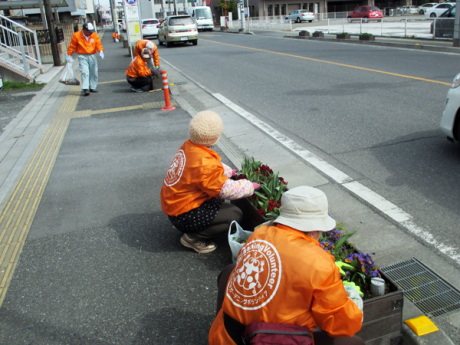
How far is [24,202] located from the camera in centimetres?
496

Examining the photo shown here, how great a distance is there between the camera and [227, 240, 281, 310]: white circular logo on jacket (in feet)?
6.24

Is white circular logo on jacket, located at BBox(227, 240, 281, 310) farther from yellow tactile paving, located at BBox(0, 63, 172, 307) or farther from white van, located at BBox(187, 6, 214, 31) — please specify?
white van, located at BBox(187, 6, 214, 31)

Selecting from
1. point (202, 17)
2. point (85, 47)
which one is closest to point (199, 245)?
point (85, 47)

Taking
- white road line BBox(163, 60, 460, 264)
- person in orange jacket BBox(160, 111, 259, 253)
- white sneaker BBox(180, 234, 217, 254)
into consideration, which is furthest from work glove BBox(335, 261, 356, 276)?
white sneaker BBox(180, 234, 217, 254)

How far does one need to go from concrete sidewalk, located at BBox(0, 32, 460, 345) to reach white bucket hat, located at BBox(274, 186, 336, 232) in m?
1.11

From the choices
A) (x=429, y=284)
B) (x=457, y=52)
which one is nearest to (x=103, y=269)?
(x=429, y=284)

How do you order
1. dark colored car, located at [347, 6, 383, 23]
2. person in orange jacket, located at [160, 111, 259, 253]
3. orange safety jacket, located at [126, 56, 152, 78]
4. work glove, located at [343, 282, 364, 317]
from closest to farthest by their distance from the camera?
A: work glove, located at [343, 282, 364, 317] → person in orange jacket, located at [160, 111, 259, 253] → orange safety jacket, located at [126, 56, 152, 78] → dark colored car, located at [347, 6, 383, 23]

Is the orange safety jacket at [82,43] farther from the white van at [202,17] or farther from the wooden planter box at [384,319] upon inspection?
the white van at [202,17]

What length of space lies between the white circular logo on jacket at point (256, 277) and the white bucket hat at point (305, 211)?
0.16 metres

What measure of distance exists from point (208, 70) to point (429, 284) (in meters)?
12.7

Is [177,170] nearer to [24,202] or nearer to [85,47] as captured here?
[24,202]

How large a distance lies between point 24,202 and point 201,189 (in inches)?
106

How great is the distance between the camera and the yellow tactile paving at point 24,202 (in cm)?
376

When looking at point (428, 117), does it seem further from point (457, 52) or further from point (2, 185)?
point (457, 52)
